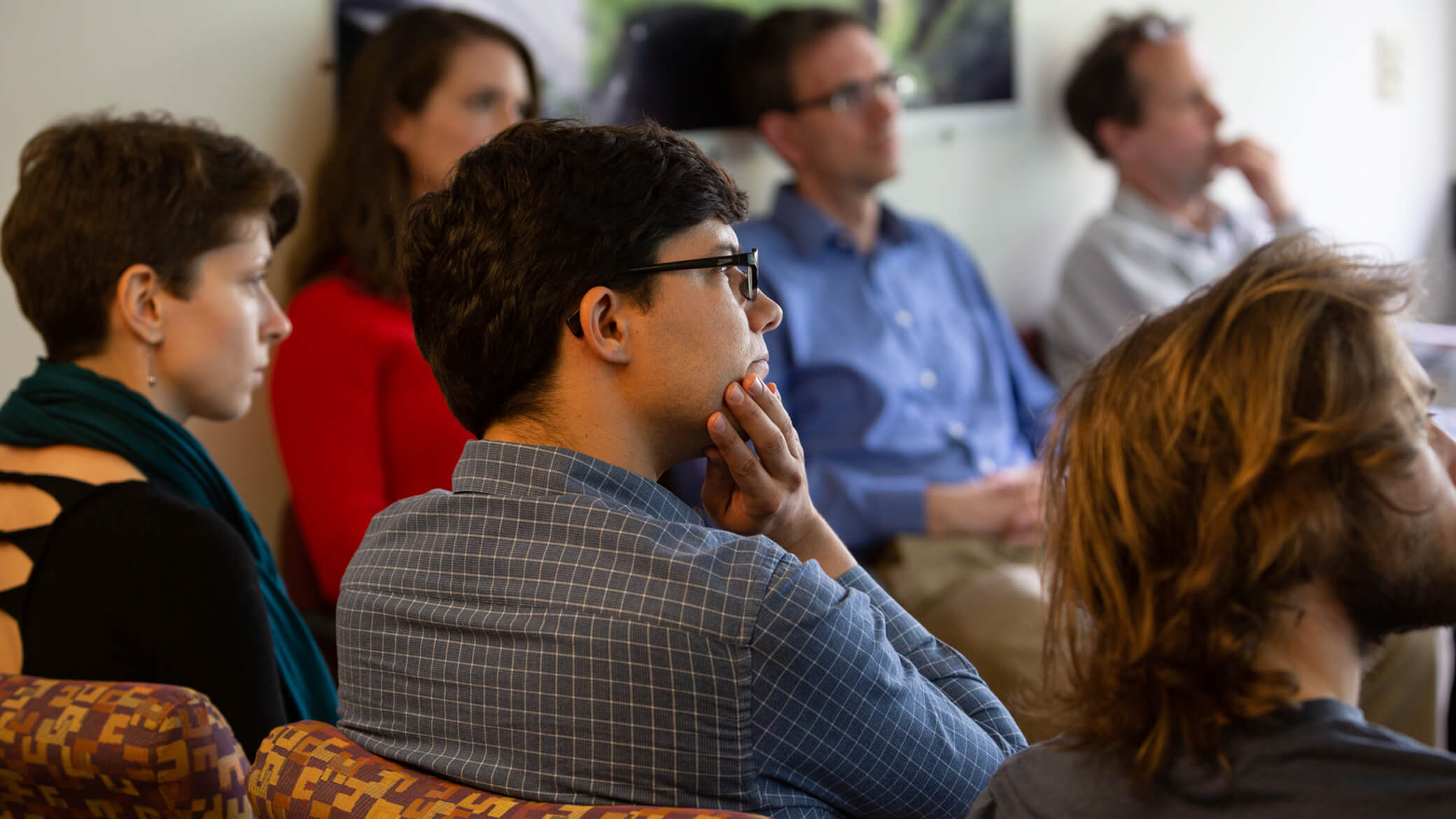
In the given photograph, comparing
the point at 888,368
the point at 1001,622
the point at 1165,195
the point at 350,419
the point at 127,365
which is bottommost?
the point at 1001,622

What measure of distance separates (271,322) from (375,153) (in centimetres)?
57

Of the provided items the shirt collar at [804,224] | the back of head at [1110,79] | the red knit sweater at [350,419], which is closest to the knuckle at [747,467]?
the red knit sweater at [350,419]

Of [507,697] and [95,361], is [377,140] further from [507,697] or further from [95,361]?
[507,697]

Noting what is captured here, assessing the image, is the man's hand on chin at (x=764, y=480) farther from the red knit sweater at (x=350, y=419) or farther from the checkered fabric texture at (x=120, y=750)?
the red knit sweater at (x=350, y=419)

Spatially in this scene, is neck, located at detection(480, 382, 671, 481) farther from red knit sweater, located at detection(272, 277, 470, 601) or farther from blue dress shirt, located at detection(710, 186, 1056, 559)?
blue dress shirt, located at detection(710, 186, 1056, 559)

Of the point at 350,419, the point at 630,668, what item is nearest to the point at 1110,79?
the point at 350,419

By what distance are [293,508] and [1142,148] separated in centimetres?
218

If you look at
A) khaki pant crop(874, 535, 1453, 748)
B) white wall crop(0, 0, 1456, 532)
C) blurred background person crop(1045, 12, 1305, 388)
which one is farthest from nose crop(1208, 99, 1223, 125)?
khaki pant crop(874, 535, 1453, 748)

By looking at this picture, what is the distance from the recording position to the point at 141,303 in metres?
1.45

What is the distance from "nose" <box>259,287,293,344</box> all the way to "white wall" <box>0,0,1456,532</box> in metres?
0.57

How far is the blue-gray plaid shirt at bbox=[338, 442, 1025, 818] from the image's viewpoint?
0.83 metres

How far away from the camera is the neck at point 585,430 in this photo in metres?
1.02

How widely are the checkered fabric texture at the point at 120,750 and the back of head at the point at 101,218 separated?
0.58 meters

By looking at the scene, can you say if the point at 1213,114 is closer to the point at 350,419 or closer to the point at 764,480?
the point at 350,419
